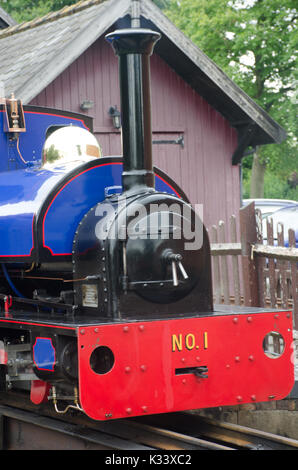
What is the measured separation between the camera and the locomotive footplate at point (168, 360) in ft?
15.0

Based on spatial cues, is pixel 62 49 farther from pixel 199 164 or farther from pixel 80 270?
pixel 80 270

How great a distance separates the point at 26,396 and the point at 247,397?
187 centimetres

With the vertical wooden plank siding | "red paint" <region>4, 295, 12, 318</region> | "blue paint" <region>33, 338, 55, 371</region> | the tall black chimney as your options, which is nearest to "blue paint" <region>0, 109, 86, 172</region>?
"red paint" <region>4, 295, 12, 318</region>

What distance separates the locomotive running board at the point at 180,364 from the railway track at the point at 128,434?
246mm

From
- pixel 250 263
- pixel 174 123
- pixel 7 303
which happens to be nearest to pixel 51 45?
pixel 174 123

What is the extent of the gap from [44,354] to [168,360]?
799mm

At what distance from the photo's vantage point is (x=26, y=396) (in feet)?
19.8

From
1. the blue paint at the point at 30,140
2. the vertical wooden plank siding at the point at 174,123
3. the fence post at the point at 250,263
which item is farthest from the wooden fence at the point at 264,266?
the vertical wooden plank siding at the point at 174,123

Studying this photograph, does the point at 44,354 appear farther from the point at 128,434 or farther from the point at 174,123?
the point at 174,123

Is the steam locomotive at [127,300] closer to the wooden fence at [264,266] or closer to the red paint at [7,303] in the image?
the red paint at [7,303]

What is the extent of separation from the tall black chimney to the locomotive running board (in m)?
1.14

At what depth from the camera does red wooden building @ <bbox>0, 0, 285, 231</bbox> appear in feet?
33.9

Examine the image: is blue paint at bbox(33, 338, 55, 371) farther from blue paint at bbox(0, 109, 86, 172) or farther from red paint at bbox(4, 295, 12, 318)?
blue paint at bbox(0, 109, 86, 172)
